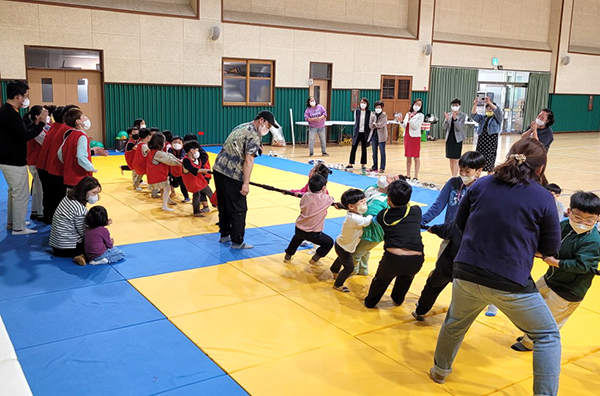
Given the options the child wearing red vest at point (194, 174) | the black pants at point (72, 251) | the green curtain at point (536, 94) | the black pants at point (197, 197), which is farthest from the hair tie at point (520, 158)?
the green curtain at point (536, 94)

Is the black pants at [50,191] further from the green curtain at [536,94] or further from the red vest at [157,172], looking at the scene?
the green curtain at [536,94]

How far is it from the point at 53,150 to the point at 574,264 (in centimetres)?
606

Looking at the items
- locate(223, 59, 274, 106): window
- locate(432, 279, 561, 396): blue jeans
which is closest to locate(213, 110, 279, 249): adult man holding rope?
locate(432, 279, 561, 396): blue jeans

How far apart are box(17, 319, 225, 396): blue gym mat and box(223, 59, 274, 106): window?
15026 millimetres

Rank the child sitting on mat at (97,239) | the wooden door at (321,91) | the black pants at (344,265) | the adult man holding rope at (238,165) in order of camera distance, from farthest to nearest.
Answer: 1. the wooden door at (321,91)
2. the adult man holding rope at (238,165)
3. the child sitting on mat at (97,239)
4. the black pants at (344,265)

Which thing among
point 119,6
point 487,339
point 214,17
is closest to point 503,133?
point 214,17

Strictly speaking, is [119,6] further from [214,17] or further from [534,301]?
[534,301]

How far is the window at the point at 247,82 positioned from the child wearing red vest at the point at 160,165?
32.8 ft

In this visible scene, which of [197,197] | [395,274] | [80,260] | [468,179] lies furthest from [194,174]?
[468,179]

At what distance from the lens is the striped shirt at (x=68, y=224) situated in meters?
6.11

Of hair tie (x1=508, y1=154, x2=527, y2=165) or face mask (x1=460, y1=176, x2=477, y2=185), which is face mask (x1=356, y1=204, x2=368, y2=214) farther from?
hair tie (x1=508, y1=154, x2=527, y2=165)

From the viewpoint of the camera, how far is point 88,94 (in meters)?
16.4

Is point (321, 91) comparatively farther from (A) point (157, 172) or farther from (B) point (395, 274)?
(B) point (395, 274)

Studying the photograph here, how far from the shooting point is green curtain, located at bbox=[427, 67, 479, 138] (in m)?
22.9
